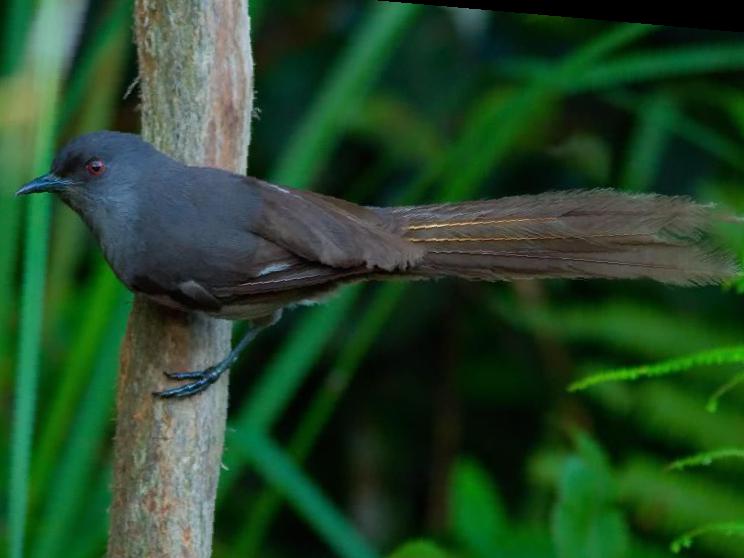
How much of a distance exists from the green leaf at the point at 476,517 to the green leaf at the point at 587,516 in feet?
1.68

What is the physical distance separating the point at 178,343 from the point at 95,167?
1.77 feet

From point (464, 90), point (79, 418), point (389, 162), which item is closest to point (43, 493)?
point (79, 418)

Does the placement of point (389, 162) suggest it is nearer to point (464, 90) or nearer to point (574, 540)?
point (464, 90)

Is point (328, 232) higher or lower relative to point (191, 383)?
higher

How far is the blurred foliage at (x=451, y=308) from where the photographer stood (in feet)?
11.0

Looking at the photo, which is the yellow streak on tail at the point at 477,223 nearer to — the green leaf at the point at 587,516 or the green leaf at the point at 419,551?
the green leaf at the point at 587,516

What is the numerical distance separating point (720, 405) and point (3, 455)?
2.44 m

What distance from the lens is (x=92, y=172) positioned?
8.89 feet

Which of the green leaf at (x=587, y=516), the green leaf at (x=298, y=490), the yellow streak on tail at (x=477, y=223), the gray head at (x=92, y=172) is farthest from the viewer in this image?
the green leaf at (x=298, y=490)

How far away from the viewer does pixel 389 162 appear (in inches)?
171

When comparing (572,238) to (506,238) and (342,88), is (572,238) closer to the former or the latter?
(506,238)

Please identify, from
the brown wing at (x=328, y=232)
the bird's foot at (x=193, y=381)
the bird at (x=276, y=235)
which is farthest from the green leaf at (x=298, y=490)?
the brown wing at (x=328, y=232)

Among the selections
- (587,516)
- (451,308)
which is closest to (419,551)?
(587,516)

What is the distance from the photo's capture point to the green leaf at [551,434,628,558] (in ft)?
8.15
